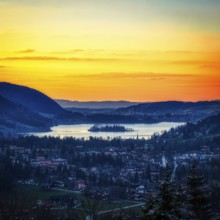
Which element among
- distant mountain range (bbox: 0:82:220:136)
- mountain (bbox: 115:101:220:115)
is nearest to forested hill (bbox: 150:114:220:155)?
distant mountain range (bbox: 0:82:220:136)

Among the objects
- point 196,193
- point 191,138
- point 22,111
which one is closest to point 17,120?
point 22,111

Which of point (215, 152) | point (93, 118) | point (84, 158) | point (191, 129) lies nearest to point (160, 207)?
point (84, 158)

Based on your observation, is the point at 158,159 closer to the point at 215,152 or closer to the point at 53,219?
Result: the point at 215,152

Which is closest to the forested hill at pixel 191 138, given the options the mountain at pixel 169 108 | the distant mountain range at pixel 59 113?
the distant mountain range at pixel 59 113

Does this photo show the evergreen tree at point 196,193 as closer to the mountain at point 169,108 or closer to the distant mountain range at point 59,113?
the distant mountain range at point 59,113

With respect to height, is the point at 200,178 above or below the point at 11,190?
above

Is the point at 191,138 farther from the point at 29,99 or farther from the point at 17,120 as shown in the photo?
the point at 29,99

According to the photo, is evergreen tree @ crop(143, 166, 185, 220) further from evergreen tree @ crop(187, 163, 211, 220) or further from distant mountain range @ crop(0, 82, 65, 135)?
distant mountain range @ crop(0, 82, 65, 135)
